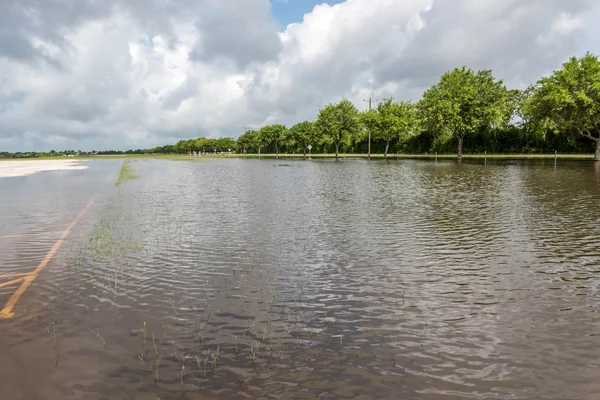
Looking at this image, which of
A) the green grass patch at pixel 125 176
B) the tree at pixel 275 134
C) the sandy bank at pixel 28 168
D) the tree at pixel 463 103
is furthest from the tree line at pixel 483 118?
the sandy bank at pixel 28 168

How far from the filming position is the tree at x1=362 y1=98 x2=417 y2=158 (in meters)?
110

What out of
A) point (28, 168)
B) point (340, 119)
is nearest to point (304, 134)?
point (340, 119)

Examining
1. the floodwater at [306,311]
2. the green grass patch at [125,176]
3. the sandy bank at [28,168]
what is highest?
the sandy bank at [28,168]

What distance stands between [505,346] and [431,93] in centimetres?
9162

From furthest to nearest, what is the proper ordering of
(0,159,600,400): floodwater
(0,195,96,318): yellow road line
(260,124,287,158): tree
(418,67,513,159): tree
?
(260,124,287,158): tree, (418,67,513,159): tree, (0,195,96,318): yellow road line, (0,159,600,400): floodwater

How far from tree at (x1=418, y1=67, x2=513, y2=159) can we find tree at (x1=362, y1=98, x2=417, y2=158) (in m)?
16.9

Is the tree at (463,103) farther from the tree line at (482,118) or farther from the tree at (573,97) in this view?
the tree at (573,97)

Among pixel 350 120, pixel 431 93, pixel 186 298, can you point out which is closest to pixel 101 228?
pixel 186 298

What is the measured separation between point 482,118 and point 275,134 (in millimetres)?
104228

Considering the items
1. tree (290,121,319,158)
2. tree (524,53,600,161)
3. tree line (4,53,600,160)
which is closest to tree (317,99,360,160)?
tree line (4,53,600,160)

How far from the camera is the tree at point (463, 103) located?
8381 cm

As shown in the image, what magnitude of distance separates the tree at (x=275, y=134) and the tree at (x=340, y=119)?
4999 cm

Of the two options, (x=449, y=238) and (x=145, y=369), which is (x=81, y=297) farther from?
(x=449, y=238)

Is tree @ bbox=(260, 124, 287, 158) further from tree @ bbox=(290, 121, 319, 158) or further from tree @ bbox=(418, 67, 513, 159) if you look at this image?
tree @ bbox=(418, 67, 513, 159)
